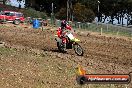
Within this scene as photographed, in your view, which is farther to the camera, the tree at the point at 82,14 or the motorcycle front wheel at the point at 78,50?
the tree at the point at 82,14

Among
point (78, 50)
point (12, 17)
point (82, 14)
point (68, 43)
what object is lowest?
point (78, 50)

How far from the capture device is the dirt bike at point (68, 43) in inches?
670

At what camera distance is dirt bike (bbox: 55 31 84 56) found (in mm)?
17020

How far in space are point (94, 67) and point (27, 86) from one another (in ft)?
14.6

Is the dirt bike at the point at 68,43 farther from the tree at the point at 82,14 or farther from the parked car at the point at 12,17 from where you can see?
the tree at the point at 82,14

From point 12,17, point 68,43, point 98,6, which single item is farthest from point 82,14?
point 68,43

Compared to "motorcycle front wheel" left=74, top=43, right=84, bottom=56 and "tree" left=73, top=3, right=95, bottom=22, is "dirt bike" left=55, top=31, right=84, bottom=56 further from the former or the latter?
"tree" left=73, top=3, right=95, bottom=22

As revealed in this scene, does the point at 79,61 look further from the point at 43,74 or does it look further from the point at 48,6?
the point at 48,6

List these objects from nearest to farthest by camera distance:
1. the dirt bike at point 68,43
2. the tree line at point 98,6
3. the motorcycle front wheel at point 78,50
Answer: the motorcycle front wheel at point 78,50 < the dirt bike at point 68,43 < the tree line at point 98,6

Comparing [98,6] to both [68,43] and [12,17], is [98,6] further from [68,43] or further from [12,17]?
[68,43]

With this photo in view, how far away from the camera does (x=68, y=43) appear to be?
57.3 feet

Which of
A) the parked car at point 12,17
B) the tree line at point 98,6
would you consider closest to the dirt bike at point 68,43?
the parked car at point 12,17

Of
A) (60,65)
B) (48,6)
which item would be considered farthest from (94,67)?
(48,6)

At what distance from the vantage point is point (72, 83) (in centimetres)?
953
